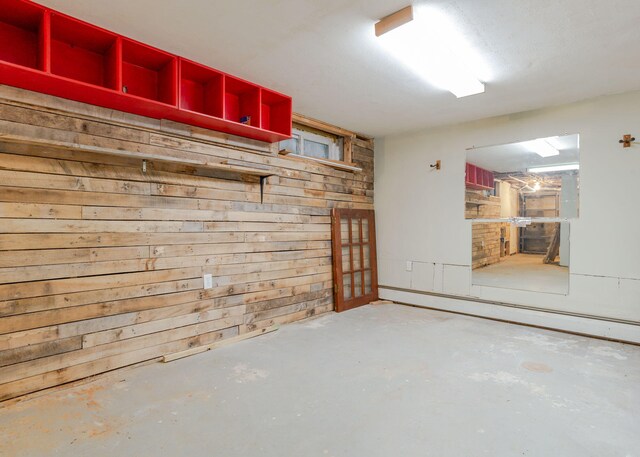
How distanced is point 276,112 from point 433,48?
170 cm

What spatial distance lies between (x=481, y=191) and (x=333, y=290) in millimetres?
2262

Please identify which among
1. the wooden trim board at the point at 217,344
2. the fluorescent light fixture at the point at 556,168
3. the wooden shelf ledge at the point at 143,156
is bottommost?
the wooden trim board at the point at 217,344

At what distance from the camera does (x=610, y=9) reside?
6.79ft

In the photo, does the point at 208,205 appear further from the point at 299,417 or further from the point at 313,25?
the point at 299,417

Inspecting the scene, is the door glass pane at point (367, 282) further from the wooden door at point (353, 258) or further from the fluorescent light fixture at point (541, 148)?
the fluorescent light fixture at point (541, 148)

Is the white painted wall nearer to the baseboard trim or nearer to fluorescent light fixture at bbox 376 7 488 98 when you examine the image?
the baseboard trim

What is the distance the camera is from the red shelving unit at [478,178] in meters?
4.30

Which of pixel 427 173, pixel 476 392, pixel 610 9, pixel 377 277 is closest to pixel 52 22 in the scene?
pixel 610 9

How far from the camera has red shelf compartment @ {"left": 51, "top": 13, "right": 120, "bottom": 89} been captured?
7.51ft

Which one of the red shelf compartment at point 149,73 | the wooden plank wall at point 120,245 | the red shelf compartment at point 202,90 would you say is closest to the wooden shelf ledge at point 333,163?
the wooden plank wall at point 120,245

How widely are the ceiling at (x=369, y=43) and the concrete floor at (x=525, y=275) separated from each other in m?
1.76

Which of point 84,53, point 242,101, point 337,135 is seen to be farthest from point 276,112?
point 84,53

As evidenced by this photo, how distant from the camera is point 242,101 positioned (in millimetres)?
3439

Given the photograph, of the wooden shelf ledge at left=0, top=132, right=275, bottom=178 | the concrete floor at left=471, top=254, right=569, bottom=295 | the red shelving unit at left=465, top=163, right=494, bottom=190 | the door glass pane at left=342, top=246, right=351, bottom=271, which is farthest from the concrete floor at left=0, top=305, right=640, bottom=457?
the red shelving unit at left=465, top=163, right=494, bottom=190
